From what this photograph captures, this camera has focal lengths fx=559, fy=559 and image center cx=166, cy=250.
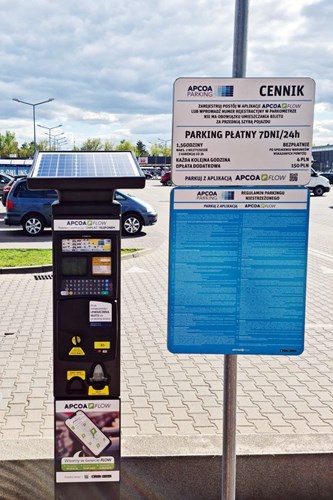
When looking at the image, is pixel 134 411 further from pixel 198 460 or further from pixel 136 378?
pixel 198 460

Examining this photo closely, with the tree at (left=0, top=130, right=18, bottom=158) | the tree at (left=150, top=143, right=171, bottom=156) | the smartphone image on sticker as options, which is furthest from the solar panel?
Result: the tree at (left=150, top=143, right=171, bottom=156)

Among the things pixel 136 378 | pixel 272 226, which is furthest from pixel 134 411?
pixel 272 226

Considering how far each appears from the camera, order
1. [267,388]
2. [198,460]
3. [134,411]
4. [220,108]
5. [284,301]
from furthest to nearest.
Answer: [267,388] < [134,411] < [198,460] < [284,301] < [220,108]

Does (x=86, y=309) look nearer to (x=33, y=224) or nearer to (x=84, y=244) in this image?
(x=84, y=244)

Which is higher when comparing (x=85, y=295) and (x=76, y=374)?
(x=85, y=295)

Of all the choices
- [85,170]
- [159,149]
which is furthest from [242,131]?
[159,149]

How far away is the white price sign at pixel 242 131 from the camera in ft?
8.84

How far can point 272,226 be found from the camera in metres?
2.82

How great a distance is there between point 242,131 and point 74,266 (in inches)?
41.9

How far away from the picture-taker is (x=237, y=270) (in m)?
2.86

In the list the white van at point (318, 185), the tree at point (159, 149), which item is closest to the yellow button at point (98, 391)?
the white van at point (318, 185)

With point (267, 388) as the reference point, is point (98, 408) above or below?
above

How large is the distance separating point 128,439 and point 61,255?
4.91ft

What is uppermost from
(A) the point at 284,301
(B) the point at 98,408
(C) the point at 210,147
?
(C) the point at 210,147
